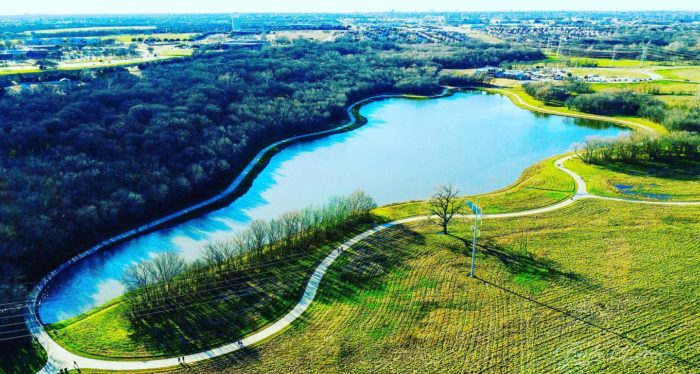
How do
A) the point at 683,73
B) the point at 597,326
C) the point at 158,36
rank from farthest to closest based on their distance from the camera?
the point at 158,36, the point at 683,73, the point at 597,326

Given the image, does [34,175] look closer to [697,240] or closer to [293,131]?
[293,131]

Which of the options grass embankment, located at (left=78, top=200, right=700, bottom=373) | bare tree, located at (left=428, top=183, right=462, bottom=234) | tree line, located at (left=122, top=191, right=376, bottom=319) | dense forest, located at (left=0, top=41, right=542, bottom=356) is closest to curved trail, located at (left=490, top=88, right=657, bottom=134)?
dense forest, located at (left=0, top=41, right=542, bottom=356)

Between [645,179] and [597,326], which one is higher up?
[645,179]

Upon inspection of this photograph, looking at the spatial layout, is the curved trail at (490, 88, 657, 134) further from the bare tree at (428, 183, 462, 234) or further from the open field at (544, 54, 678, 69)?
the bare tree at (428, 183, 462, 234)

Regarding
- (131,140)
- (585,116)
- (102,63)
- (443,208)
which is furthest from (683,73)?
(102,63)

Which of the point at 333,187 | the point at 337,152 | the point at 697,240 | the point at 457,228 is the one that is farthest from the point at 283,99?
the point at 697,240

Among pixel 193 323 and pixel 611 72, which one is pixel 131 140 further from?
pixel 611 72

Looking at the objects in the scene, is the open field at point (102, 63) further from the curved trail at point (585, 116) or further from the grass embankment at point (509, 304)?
the grass embankment at point (509, 304)
